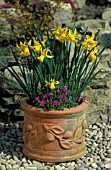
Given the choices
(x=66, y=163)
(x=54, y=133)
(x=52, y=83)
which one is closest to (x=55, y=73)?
(x=52, y=83)

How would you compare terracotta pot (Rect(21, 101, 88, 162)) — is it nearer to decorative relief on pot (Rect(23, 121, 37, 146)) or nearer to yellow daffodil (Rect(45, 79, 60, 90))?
decorative relief on pot (Rect(23, 121, 37, 146))

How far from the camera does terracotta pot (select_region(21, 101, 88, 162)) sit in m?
4.11

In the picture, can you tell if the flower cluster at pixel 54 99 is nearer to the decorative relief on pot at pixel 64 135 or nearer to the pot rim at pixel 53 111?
the pot rim at pixel 53 111

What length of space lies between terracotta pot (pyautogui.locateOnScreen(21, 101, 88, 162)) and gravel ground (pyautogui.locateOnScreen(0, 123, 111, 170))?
0.24ft

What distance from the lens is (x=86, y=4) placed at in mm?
9836

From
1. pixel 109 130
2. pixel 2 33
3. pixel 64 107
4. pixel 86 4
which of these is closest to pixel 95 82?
pixel 109 130

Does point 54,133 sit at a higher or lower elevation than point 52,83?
lower

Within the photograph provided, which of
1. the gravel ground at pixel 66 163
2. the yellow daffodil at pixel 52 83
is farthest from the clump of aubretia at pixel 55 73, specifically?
the gravel ground at pixel 66 163

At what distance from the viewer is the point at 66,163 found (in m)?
4.31

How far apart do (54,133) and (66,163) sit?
1.10ft

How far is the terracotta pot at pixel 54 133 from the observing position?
162 inches

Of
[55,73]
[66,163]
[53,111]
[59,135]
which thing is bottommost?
[66,163]

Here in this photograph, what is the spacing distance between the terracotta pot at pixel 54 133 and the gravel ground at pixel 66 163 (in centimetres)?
7

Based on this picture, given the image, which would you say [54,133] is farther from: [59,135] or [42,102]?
[42,102]
